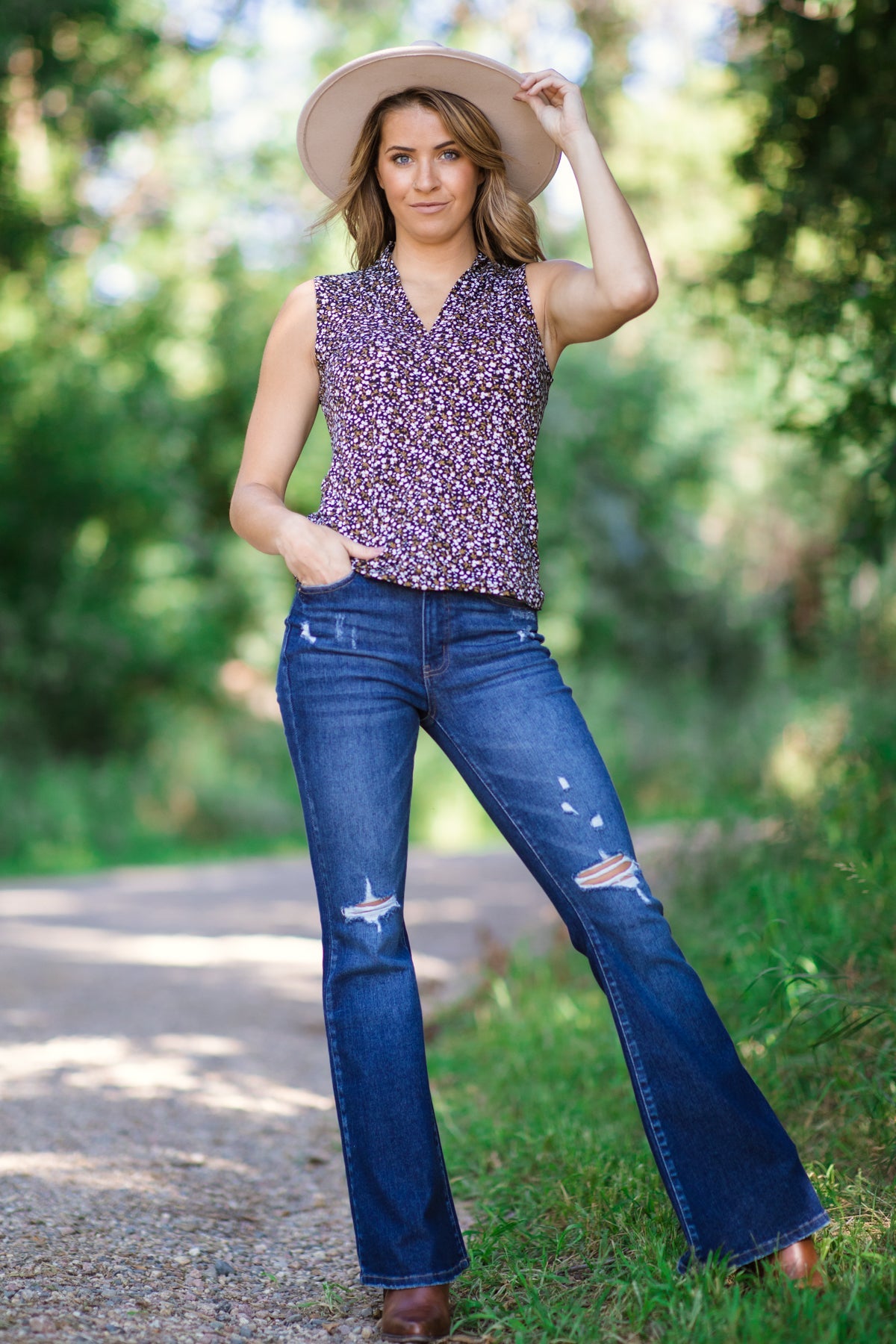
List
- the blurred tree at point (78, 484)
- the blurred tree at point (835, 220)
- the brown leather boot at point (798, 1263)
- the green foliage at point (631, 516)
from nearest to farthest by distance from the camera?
the brown leather boot at point (798, 1263), the blurred tree at point (835, 220), the blurred tree at point (78, 484), the green foliage at point (631, 516)

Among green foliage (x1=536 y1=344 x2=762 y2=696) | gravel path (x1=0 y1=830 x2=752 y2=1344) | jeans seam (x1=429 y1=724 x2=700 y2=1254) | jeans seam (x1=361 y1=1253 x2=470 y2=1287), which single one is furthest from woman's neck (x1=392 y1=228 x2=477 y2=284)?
green foliage (x1=536 y1=344 x2=762 y2=696)

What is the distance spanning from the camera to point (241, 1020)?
16.4ft

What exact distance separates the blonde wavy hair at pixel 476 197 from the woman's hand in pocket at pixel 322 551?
0.68 meters

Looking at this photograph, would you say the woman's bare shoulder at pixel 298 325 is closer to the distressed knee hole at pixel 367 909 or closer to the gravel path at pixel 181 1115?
the distressed knee hole at pixel 367 909

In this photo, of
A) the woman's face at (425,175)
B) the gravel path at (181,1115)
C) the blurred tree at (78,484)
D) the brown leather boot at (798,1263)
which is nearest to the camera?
the brown leather boot at (798,1263)

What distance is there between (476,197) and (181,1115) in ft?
8.34

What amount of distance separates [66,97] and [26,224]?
5.85 ft

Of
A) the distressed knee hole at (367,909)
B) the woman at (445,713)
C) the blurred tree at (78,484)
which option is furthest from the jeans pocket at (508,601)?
the blurred tree at (78,484)

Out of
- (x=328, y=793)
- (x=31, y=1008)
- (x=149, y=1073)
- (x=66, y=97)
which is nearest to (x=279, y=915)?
(x=31, y=1008)

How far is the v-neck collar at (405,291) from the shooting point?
7.73ft

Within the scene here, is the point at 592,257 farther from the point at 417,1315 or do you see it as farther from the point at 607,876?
the point at 417,1315

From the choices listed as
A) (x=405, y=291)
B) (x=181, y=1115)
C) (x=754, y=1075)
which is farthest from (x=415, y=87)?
(x=181, y=1115)

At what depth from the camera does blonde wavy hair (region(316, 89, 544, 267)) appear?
2.44 m

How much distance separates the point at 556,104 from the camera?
2.41 meters
